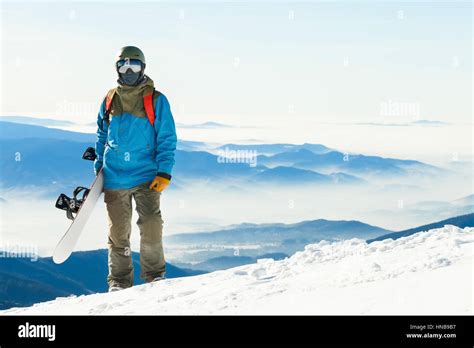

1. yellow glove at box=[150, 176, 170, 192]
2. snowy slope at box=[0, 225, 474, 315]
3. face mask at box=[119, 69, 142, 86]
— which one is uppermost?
face mask at box=[119, 69, 142, 86]

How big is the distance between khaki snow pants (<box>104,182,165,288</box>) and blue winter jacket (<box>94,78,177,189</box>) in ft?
0.40

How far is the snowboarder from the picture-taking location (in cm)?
686

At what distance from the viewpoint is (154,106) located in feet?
22.5

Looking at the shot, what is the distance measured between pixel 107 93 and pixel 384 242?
2.93 m

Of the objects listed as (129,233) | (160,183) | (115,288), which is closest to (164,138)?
(160,183)

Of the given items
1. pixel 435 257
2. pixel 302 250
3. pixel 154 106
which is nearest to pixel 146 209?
pixel 154 106

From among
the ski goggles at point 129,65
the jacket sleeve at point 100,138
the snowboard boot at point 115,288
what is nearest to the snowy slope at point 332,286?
the snowboard boot at point 115,288

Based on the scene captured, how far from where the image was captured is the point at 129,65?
6.86m

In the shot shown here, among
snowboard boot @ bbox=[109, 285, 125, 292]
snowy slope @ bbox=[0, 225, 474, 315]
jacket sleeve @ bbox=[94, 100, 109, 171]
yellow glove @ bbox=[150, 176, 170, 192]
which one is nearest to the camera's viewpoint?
snowy slope @ bbox=[0, 225, 474, 315]

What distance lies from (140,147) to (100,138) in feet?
1.68

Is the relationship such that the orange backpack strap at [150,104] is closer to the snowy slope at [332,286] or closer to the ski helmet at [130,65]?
the ski helmet at [130,65]

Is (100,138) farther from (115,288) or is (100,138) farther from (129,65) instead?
(115,288)

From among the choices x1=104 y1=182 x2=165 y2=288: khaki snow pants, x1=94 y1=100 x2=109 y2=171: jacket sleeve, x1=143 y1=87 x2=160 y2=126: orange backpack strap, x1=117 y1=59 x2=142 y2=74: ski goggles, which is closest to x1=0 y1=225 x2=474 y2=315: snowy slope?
x1=104 y1=182 x2=165 y2=288: khaki snow pants

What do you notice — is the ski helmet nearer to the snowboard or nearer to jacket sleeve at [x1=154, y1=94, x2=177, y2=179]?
jacket sleeve at [x1=154, y1=94, x2=177, y2=179]
